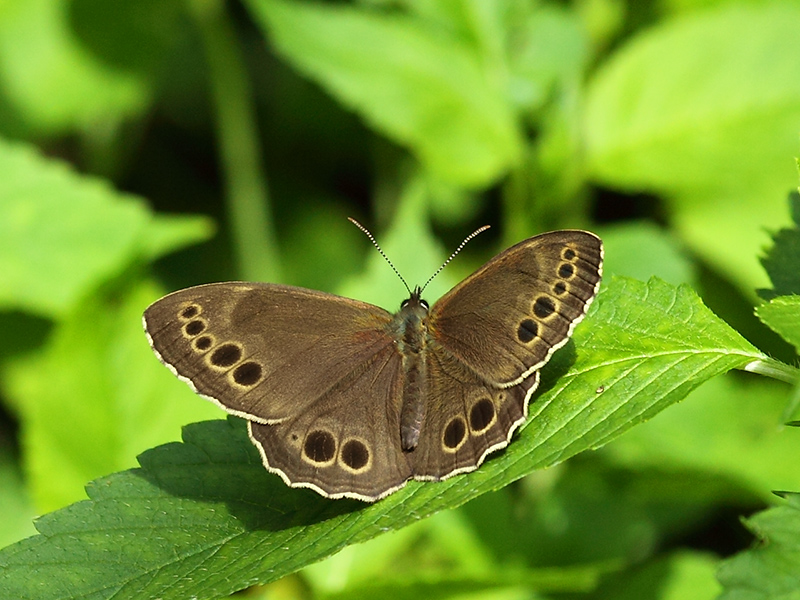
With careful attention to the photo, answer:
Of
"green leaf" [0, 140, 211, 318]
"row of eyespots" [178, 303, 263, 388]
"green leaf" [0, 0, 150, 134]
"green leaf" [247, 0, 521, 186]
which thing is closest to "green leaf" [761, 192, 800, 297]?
"row of eyespots" [178, 303, 263, 388]

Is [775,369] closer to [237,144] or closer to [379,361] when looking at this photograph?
[379,361]

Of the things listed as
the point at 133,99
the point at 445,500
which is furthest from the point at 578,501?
the point at 133,99

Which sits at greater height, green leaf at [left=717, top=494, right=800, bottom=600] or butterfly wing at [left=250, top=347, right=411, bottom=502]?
butterfly wing at [left=250, top=347, right=411, bottom=502]

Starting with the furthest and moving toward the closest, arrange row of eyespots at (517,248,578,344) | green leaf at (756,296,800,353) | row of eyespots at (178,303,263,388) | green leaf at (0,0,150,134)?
1. green leaf at (0,0,150,134)
2. row of eyespots at (178,303,263,388)
3. row of eyespots at (517,248,578,344)
4. green leaf at (756,296,800,353)

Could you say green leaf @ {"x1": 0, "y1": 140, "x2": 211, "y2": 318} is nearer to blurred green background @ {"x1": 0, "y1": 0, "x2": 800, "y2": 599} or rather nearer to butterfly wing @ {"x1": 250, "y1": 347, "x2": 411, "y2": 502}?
blurred green background @ {"x1": 0, "y1": 0, "x2": 800, "y2": 599}

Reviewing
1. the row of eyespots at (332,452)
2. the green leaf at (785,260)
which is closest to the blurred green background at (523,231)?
the row of eyespots at (332,452)

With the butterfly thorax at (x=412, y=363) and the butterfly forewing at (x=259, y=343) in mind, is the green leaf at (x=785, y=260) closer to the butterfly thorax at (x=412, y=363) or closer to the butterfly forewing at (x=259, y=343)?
Answer: the butterfly thorax at (x=412, y=363)
